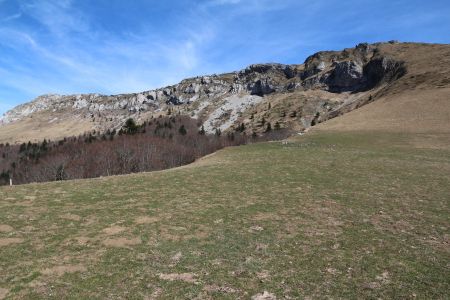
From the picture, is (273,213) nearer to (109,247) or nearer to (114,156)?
(109,247)

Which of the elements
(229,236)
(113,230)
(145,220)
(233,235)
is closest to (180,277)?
(229,236)

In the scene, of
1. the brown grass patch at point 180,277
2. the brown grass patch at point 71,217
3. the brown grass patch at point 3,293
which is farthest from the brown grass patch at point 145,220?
the brown grass patch at point 3,293

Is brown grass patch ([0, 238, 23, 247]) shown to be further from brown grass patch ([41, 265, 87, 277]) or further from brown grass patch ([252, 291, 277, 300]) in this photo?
brown grass patch ([252, 291, 277, 300])

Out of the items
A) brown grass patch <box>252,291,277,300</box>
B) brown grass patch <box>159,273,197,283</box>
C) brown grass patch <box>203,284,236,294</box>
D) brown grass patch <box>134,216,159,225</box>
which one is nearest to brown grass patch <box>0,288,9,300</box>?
brown grass patch <box>159,273,197,283</box>

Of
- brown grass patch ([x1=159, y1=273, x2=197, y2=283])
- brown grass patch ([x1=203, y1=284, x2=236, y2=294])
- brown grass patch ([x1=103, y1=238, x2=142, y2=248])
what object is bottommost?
brown grass patch ([x1=203, y1=284, x2=236, y2=294])

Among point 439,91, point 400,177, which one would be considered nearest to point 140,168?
point 439,91

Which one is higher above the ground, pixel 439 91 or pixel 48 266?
pixel 439 91

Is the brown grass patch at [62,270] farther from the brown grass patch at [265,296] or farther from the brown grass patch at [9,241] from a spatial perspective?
the brown grass patch at [265,296]

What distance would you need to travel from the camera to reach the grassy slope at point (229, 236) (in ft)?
43.2

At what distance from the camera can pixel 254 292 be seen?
1265cm

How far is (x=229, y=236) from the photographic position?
17953 millimetres

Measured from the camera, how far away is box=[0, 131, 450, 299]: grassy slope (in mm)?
13164

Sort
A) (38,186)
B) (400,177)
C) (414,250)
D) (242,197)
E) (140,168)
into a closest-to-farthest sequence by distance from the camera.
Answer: (414,250), (242,197), (38,186), (400,177), (140,168)

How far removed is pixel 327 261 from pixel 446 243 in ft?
19.9
